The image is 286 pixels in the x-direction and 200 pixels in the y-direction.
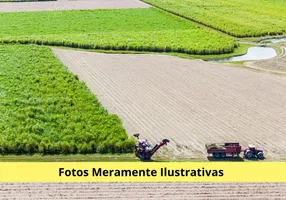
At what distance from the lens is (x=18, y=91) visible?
22406 mm

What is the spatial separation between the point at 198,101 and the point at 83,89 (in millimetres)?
6217

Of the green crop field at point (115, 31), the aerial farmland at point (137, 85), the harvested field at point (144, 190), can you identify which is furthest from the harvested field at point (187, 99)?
the green crop field at point (115, 31)

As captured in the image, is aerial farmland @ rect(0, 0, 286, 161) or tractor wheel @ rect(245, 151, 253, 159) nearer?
tractor wheel @ rect(245, 151, 253, 159)

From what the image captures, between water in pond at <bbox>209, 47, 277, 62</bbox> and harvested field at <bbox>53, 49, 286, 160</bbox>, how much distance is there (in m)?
3.18

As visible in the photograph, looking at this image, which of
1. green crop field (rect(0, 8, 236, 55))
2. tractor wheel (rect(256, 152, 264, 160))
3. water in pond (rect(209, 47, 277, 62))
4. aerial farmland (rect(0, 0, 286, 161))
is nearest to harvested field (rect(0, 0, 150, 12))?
green crop field (rect(0, 8, 236, 55))

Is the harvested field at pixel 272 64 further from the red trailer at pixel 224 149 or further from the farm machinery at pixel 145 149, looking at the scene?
the farm machinery at pixel 145 149

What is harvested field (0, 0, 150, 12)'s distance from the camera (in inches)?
2090

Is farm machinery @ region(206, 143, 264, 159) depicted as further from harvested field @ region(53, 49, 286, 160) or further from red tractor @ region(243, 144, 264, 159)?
harvested field @ region(53, 49, 286, 160)

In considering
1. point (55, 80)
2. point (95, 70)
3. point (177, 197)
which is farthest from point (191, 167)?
point (95, 70)

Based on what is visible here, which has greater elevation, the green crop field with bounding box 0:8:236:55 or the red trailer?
the green crop field with bounding box 0:8:236:55

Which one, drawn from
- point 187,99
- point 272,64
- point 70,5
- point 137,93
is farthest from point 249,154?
point 70,5

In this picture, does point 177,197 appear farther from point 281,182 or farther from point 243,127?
point 243,127

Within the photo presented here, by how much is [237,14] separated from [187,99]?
29.4 m

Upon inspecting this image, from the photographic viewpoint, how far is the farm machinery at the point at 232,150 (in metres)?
16.1
